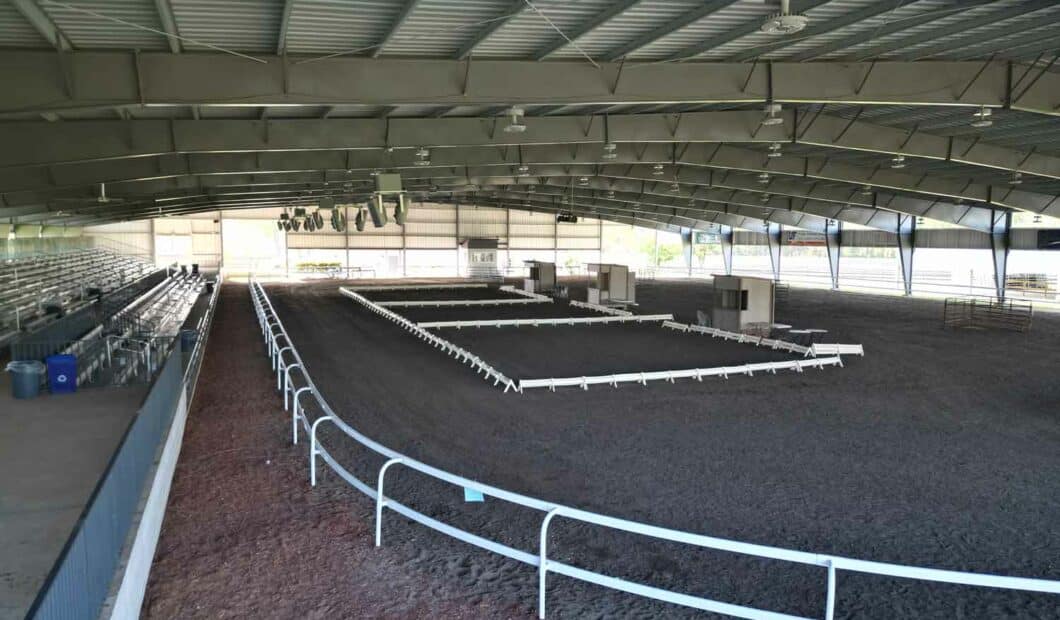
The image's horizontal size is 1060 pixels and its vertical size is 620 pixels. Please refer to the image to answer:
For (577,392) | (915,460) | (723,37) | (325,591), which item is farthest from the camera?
(577,392)

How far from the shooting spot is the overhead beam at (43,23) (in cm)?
888

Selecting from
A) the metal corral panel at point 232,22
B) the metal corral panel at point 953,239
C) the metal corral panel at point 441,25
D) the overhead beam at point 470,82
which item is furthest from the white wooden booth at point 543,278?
the metal corral panel at point 232,22

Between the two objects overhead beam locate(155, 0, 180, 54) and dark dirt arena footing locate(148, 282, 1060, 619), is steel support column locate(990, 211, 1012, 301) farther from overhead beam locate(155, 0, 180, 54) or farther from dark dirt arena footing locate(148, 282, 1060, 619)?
overhead beam locate(155, 0, 180, 54)

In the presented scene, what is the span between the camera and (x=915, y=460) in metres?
10.8

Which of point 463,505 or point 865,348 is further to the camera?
point 865,348

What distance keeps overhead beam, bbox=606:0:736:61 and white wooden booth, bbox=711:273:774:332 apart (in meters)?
12.8

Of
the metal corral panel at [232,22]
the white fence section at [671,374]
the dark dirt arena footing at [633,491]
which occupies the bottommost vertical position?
the dark dirt arena footing at [633,491]

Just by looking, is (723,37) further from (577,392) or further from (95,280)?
(95,280)

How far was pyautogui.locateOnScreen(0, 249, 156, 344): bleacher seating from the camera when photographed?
22.8 metres

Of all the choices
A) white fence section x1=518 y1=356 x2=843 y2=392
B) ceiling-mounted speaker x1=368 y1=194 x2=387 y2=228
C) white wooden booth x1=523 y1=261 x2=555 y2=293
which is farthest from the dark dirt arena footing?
white wooden booth x1=523 y1=261 x2=555 y2=293

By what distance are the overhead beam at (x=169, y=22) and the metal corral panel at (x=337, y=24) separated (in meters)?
1.47

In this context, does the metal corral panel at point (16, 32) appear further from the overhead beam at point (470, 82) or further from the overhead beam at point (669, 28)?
the overhead beam at point (669, 28)

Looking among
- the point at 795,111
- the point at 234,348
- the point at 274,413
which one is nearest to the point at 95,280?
the point at 234,348

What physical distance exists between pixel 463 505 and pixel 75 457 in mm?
5643
